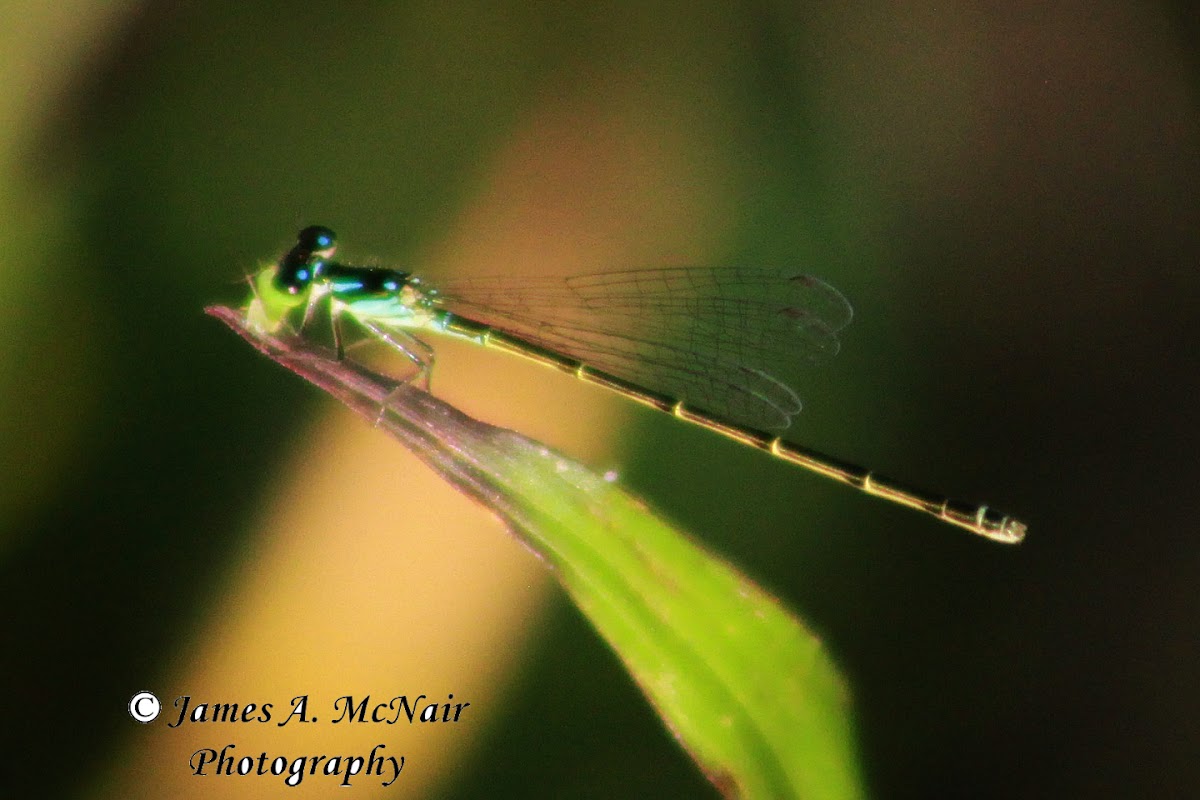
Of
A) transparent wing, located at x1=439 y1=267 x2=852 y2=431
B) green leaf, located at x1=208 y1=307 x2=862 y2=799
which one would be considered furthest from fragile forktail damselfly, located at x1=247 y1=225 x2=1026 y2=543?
green leaf, located at x1=208 y1=307 x2=862 y2=799

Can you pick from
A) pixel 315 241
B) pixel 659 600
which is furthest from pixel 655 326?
pixel 659 600

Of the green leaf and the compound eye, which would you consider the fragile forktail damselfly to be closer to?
the compound eye

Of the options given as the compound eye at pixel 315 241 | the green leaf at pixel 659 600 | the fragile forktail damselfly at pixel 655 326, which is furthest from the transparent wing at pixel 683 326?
the green leaf at pixel 659 600

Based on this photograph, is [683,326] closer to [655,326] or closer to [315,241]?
[655,326]

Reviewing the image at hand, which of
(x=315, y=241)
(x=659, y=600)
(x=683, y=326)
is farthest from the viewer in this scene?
(x=683, y=326)

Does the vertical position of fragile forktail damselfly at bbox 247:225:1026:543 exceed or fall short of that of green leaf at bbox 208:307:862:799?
it exceeds it

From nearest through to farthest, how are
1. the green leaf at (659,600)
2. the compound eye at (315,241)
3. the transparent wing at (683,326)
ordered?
1. the green leaf at (659,600)
2. the compound eye at (315,241)
3. the transparent wing at (683,326)

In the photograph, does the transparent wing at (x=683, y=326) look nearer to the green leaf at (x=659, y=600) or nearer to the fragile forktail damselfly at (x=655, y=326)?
the fragile forktail damselfly at (x=655, y=326)
